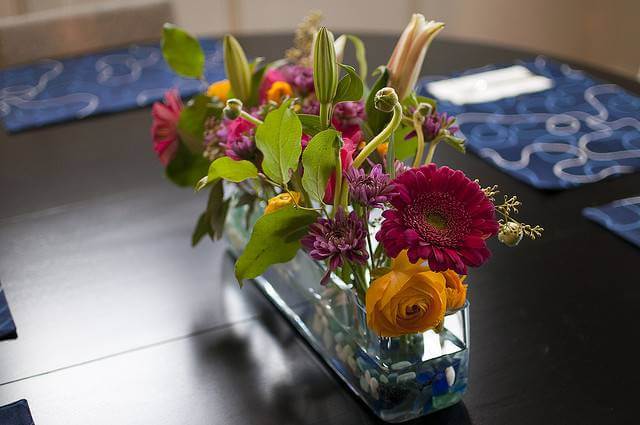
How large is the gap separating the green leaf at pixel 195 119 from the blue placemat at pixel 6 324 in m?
0.33

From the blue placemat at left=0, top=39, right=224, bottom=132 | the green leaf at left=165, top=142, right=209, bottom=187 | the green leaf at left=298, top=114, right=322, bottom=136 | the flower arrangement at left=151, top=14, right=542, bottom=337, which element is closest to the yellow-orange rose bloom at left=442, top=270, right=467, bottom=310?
the flower arrangement at left=151, top=14, right=542, bottom=337

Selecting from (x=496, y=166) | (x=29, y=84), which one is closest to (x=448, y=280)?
(x=496, y=166)

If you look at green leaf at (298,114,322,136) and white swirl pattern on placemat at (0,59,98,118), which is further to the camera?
A: white swirl pattern on placemat at (0,59,98,118)

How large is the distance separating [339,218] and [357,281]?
10 cm

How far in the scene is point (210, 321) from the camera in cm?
114

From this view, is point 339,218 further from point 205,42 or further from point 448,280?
point 205,42

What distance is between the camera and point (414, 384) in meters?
0.92

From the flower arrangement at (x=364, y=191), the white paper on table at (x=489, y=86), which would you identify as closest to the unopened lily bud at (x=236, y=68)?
the flower arrangement at (x=364, y=191)

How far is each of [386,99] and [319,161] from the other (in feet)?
0.30

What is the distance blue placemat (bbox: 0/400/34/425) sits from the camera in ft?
3.07

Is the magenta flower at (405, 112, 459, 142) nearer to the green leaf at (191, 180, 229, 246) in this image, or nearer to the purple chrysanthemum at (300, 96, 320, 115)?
the purple chrysanthemum at (300, 96, 320, 115)

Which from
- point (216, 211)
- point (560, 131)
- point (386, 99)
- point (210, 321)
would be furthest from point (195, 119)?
point (560, 131)

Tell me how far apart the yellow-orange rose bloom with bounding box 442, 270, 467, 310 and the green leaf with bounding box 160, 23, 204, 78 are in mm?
527

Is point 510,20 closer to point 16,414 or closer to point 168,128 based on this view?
point 168,128
